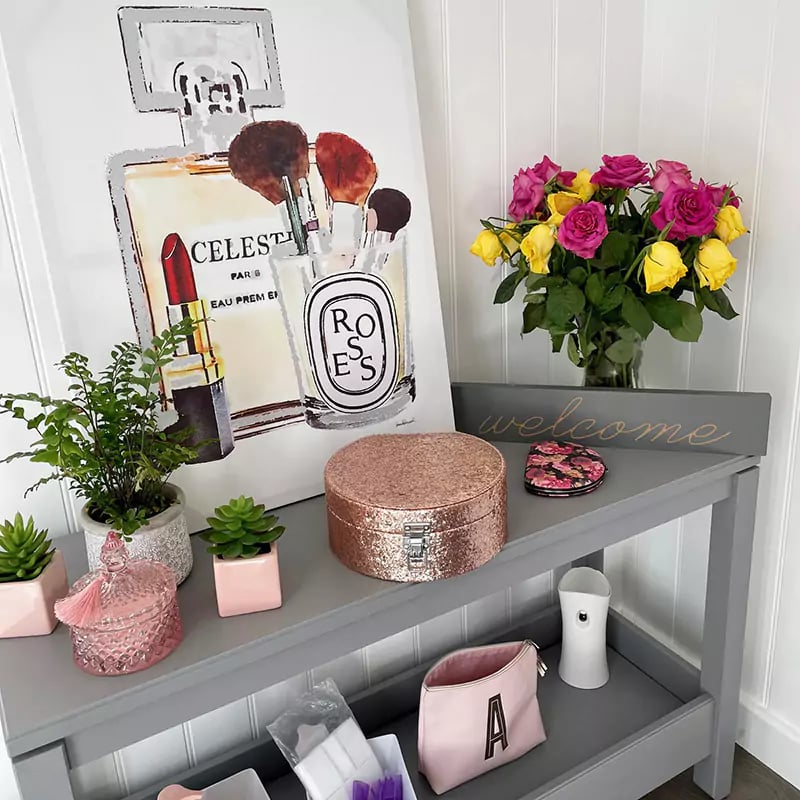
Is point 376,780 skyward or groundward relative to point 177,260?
groundward

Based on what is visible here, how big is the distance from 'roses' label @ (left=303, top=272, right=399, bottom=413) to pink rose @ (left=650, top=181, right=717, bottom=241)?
1.34 feet

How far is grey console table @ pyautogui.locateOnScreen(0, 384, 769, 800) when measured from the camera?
2.59ft

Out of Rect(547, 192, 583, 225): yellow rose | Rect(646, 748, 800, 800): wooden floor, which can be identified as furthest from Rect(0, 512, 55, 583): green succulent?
Rect(646, 748, 800, 800): wooden floor

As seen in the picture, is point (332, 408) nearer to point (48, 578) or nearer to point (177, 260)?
point (177, 260)

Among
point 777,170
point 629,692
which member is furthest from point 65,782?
point 777,170

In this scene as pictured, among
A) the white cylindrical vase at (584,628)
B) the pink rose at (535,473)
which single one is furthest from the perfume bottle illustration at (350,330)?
the white cylindrical vase at (584,628)

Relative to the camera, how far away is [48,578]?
0.85m

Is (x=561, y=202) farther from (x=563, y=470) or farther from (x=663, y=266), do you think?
(x=563, y=470)

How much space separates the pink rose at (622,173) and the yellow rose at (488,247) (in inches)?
6.9

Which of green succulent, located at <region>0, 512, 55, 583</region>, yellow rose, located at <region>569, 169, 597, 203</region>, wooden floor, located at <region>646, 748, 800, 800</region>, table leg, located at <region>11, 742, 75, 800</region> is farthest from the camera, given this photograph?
wooden floor, located at <region>646, 748, 800, 800</region>

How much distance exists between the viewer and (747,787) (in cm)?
143

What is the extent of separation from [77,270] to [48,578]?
0.36 meters

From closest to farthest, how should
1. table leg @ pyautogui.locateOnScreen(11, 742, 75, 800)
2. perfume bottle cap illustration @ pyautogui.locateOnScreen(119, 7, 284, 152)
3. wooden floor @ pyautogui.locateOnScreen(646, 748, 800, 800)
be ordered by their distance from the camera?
1. table leg @ pyautogui.locateOnScreen(11, 742, 75, 800)
2. perfume bottle cap illustration @ pyautogui.locateOnScreen(119, 7, 284, 152)
3. wooden floor @ pyautogui.locateOnScreen(646, 748, 800, 800)

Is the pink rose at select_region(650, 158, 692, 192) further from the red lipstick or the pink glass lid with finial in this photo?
the pink glass lid with finial
